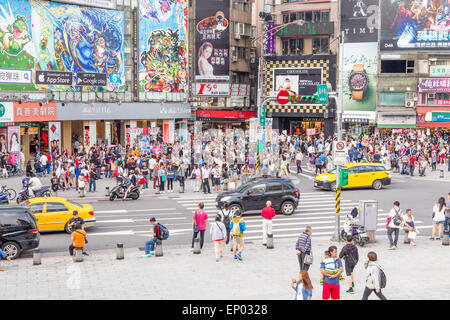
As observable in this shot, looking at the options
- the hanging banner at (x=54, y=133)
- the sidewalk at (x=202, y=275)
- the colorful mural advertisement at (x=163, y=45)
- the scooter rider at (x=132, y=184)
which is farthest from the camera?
the colorful mural advertisement at (x=163, y=45)

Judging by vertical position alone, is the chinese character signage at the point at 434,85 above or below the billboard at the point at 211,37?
below

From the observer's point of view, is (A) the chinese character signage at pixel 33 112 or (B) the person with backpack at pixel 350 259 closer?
(B) the person with backpack at pixel 350 259

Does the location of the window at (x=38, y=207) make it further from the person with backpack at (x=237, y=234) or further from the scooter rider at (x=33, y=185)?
the person with backpack at (x=237, y=234)

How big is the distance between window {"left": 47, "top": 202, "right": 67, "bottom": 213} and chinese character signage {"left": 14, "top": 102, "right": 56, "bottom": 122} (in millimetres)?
26631

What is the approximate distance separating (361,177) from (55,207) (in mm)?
18066

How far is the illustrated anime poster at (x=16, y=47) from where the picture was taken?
1946 inches

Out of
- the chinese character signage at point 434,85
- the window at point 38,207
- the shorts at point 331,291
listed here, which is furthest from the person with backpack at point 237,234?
the chinese character signage at point 434,85

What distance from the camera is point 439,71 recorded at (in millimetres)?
63375

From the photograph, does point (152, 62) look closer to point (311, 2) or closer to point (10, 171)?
point (311, 2)

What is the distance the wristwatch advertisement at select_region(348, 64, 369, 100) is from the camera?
2579 inches

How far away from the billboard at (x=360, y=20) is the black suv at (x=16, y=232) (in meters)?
52.3

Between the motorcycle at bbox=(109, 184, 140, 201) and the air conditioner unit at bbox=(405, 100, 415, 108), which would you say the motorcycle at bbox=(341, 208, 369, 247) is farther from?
the air conditioner unit at bbox=(405, 100, 415, 108)

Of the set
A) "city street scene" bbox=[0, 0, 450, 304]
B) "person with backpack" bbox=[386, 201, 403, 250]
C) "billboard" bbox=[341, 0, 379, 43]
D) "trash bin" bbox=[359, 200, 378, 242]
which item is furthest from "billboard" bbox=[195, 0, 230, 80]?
"person with backpack" bbox=[386, 201, 403, 250]

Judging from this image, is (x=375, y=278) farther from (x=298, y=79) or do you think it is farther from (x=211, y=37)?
(x=211, y=37)
